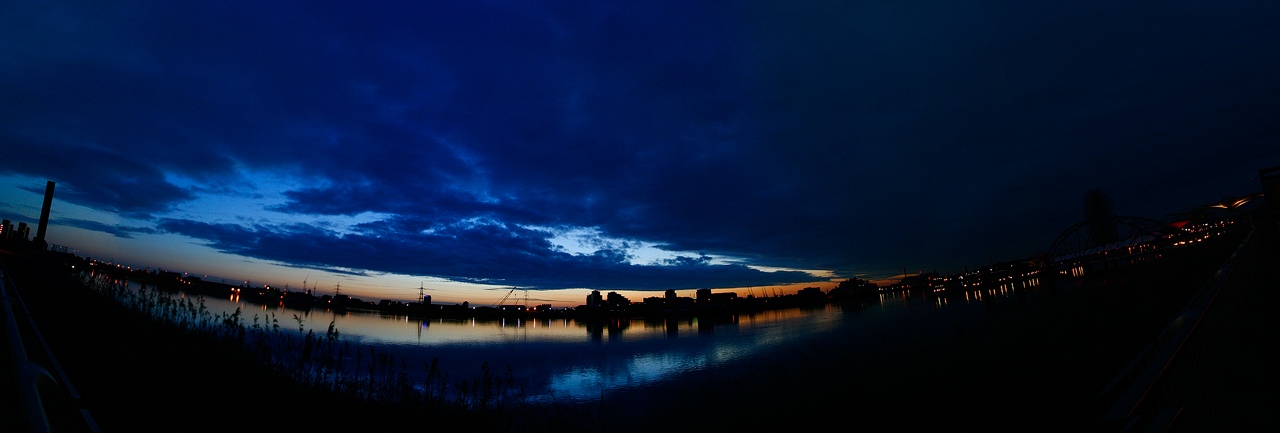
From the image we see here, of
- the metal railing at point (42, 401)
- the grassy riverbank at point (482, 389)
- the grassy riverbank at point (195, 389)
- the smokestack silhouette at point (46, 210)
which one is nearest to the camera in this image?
the metal railing at point (42, 401)

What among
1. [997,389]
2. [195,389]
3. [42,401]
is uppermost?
[42,401]

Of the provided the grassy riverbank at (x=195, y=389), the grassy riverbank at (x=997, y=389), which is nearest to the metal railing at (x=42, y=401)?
the grassy riverbank at (x=195, y=389)

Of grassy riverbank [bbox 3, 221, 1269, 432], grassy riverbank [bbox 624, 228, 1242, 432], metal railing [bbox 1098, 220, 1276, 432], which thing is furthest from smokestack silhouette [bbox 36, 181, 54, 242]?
metal railing [bbox 1098, 220, 1276, 432]

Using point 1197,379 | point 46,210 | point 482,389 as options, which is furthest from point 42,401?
point 46,210

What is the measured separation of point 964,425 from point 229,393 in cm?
1392

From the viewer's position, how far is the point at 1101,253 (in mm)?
64812

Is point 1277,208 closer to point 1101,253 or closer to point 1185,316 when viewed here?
point 1185,316

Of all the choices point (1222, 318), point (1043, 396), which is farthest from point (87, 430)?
point (1043, 396)

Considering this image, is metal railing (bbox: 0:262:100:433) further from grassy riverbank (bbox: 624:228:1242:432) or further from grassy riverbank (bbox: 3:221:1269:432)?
grassy riverbank (bbox: 624:228:1242:432)

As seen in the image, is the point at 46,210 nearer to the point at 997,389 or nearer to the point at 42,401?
the point at 42,401

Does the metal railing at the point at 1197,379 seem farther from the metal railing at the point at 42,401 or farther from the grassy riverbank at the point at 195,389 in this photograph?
the grassy riverbank at the point at 195,389

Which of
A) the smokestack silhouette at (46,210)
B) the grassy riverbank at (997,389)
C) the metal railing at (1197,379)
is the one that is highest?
the smokestack silhouette at (46,210)

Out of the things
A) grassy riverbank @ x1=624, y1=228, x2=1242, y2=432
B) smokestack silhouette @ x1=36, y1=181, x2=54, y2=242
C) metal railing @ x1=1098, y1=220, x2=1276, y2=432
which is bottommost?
grassy riverbank @ x1=624, y1=228, x2=1242, y2=432

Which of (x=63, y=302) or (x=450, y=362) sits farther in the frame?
(x=450, y=362)
